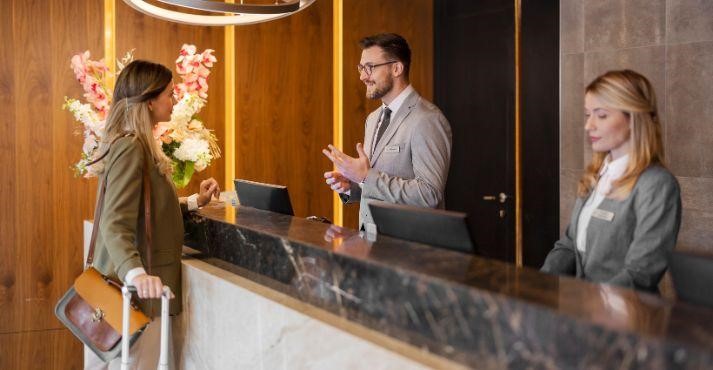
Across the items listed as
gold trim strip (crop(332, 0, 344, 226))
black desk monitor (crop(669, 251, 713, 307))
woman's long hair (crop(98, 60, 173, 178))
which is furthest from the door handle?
black desk monitor (crop(669, 251, 713, 307))

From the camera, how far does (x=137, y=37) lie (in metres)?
4.91

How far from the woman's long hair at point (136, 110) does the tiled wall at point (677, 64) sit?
292cm

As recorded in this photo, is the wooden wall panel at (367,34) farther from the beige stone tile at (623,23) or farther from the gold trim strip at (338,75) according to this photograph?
the beige stone tile at (623,23)

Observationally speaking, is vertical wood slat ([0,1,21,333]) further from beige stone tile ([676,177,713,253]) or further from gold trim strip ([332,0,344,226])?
beige stone tile ([676,177,713,253])

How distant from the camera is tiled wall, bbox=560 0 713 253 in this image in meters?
4.05

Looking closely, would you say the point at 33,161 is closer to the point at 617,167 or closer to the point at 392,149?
the point at 392,149

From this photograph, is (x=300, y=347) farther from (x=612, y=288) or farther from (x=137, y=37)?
(x=137, y=37)

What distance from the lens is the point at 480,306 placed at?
1506 millimetres

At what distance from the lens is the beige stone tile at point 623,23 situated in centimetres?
426

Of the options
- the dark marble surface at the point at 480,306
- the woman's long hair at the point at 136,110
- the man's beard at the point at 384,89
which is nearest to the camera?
the dark marble surface at the point at 480,306

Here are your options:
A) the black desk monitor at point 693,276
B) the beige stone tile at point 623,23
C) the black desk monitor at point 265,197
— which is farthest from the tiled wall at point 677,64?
the black desk monitor at point 693,276

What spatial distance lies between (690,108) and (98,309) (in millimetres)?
3276

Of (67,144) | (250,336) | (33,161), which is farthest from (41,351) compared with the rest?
(250,336)

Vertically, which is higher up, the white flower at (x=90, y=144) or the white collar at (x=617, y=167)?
the white flower at (x=90, y=144)
